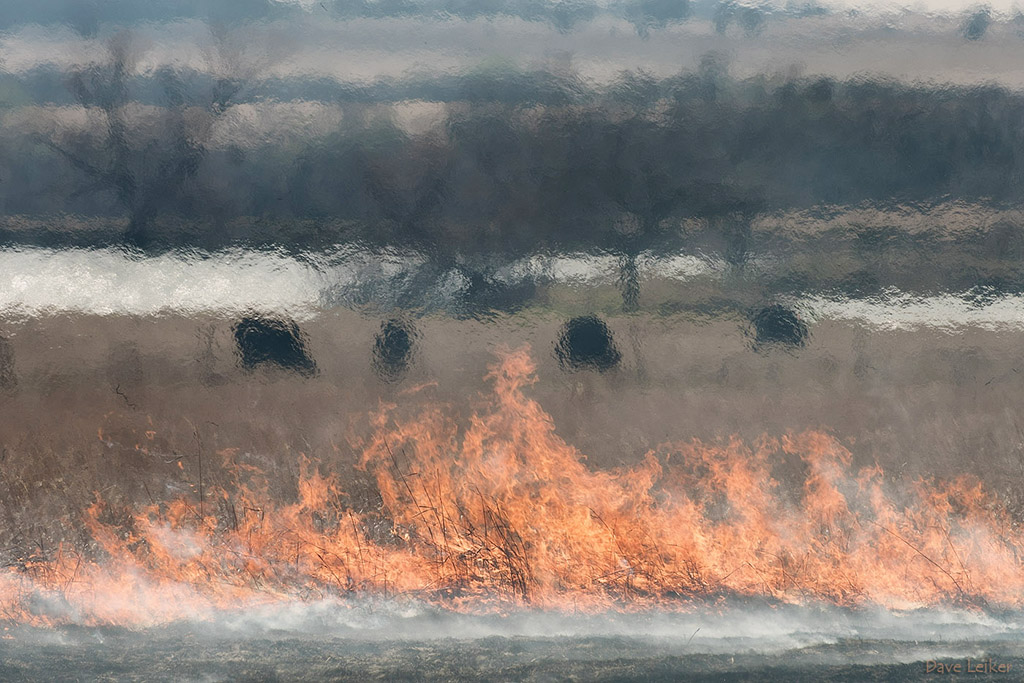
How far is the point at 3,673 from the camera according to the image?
6.39m

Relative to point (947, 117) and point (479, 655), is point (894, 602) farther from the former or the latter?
point (947, 117)

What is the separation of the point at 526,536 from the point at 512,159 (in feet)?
14.7

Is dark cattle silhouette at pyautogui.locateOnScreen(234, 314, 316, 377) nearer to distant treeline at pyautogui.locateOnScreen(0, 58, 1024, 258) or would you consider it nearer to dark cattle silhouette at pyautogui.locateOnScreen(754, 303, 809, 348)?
distant treeline at pyautogui.locateOnScreen(0, 58, 1024, 258)

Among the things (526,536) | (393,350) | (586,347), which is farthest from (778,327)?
(393,350)

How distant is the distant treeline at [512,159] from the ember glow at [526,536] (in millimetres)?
2543

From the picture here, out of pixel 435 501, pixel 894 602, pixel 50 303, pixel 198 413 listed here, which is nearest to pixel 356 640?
pixel 435 501

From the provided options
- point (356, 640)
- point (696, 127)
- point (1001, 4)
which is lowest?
point (356, 640)

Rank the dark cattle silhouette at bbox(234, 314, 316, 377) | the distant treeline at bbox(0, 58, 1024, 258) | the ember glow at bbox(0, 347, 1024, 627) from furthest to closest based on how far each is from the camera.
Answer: the distant treeline at bbox(0, 58, 1024, 258) → the dark cattle silhouette at bbox(234, 314, 316, 377) → the ember glow at bbox(0, 347, 1024, 627)

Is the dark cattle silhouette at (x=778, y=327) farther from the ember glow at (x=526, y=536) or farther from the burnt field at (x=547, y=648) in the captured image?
the burnt field at (x=547, y=648)

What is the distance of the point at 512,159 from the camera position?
264 inches

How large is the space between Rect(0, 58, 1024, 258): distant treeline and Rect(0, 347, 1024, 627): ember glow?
254cm

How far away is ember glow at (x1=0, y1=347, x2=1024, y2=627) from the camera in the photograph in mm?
6426

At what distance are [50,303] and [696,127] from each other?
316 inches

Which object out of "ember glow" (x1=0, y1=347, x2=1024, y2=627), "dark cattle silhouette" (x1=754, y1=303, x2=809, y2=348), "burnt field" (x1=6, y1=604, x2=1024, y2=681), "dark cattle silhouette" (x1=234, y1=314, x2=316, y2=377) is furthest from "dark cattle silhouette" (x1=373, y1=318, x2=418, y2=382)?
"dark cattle silhouette" (x1=754, y1=303, x2=809, y2=348)
